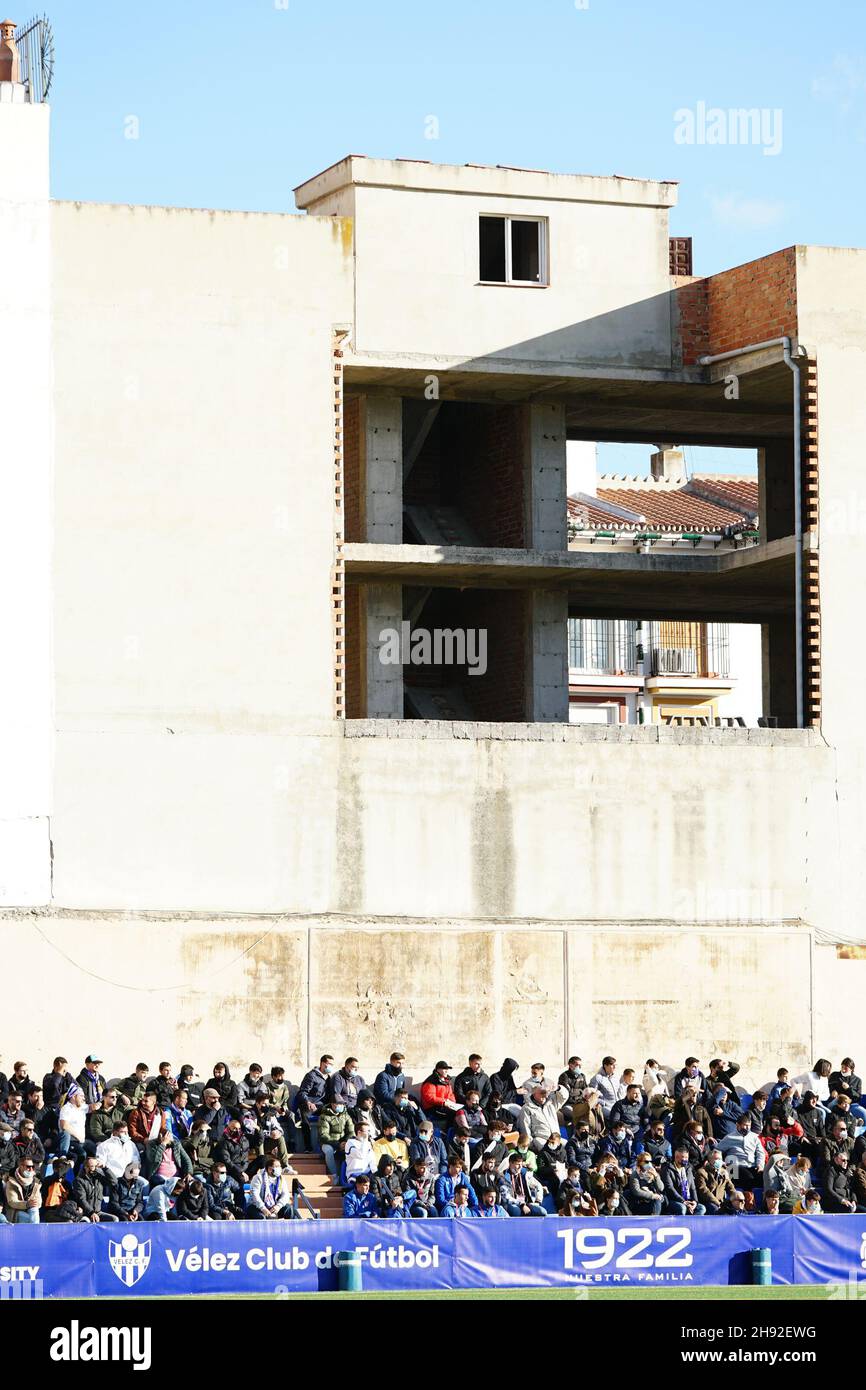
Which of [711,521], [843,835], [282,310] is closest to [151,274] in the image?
[282,310]

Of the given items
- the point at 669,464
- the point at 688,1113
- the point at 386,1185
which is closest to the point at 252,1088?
the point at 386,1185

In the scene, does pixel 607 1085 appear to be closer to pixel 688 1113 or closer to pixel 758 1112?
pixel 688 1113

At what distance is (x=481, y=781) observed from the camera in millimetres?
31094

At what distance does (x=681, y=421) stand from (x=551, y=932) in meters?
10.5

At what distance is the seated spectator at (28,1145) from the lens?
2367 centimetres

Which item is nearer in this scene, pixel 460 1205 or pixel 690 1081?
pixel 460 1205

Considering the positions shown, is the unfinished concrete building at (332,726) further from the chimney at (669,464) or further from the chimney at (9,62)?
the chimney at (669,464)

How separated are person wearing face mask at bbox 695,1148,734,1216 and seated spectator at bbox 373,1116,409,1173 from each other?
126 inches

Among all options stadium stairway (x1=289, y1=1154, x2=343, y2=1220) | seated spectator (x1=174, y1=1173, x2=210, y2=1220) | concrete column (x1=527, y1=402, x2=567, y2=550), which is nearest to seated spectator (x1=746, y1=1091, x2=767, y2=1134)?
stadium stairway (x1=289, y1=1154, x2=343, y2=1220)

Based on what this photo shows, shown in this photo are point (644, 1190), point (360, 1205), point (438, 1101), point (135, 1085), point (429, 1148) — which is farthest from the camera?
point (438, 1101)

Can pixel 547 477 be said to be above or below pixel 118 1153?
above

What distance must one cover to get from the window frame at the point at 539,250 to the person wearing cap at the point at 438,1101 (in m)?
12.2

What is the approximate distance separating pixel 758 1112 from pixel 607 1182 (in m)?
3.18

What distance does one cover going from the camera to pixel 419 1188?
80.0ft
